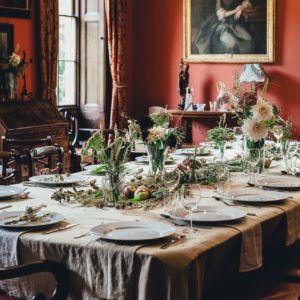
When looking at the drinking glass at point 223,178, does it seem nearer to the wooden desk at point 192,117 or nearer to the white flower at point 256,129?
the white flower at point 256,129

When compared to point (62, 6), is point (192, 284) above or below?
below

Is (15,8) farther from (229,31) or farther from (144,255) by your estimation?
(144,255)

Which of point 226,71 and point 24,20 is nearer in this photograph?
point 24,20

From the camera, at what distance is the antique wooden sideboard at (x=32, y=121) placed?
21.9ft

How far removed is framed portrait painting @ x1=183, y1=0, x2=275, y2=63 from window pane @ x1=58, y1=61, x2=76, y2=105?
1606mm

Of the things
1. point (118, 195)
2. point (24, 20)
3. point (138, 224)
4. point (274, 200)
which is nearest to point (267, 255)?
point (274, 200)

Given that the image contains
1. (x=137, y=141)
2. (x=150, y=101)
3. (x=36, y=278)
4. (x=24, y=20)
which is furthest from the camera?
(x=150, y=101)

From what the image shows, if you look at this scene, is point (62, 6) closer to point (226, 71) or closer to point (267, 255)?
point (226, 71)

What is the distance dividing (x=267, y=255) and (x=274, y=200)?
1.93ft

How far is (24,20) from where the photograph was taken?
7898 millimetres

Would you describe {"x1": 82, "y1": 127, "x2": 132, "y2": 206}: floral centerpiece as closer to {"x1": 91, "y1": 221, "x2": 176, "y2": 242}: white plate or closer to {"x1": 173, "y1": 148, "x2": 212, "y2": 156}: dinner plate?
{"x1": 91, "y1": 221, "x2": 176, "y2": 242}: white plate

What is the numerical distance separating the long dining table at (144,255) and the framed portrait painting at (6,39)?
473cm

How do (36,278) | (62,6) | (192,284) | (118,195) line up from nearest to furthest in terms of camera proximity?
(192,284), (36,278), (118,195), (62,6)

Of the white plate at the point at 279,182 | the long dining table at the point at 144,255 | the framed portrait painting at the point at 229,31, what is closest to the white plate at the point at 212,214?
the long dining table at the point at 144,255
